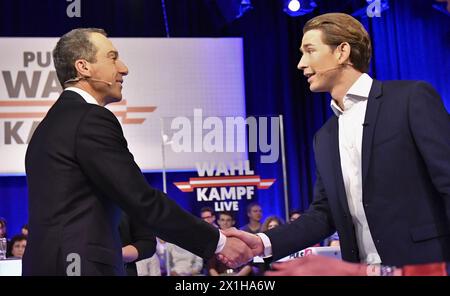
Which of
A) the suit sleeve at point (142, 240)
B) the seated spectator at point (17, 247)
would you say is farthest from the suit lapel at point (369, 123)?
the seated spectator at point (17, 247)

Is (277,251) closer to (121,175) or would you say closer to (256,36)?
(121,175)

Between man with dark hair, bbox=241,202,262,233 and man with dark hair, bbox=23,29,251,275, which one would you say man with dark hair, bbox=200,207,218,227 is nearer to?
man with dark hair, bbox=241,202,262,233

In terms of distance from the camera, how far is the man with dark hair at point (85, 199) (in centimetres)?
193

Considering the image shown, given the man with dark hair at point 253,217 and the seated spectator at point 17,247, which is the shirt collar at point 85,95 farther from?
the seated spectator at point 17,247

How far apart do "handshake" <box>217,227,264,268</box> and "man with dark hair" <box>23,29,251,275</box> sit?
17 centimetres

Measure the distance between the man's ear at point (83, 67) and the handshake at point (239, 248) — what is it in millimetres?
749

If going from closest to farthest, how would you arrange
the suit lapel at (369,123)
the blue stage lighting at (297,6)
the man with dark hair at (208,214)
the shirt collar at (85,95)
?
the suit lapel at (369,123)
the shirt collar at (85,95)
the man with dark hair at (208,214)
the blue stage lighting at (297,6)

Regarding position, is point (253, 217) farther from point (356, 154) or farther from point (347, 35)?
point (356, 154)

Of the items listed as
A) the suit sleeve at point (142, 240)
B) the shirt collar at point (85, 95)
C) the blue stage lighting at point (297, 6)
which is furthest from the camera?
the blue stage lighting at point (297, 6)

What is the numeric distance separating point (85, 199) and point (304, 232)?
0.85 m

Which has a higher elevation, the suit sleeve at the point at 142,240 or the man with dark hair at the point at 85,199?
the man with dark hair at the point at 85,199

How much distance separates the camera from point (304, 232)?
2451mm

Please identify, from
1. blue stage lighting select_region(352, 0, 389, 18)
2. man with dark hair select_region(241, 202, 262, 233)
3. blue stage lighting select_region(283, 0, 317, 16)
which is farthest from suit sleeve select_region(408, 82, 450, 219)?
blue stage lighting select_region(352, 0, 389, 18)

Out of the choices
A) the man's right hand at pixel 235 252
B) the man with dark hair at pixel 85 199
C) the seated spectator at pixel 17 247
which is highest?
the man with dark hair at pixel 85 199
